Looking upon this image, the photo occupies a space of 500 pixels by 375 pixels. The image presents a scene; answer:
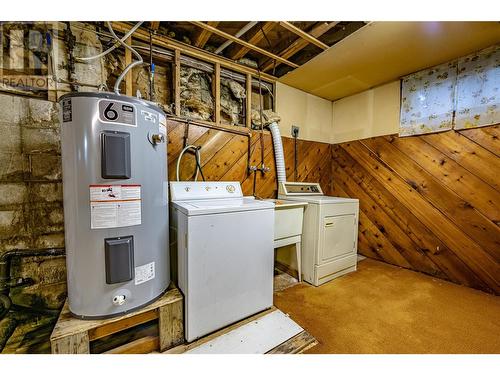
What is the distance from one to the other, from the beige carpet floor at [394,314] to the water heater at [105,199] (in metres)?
1.27

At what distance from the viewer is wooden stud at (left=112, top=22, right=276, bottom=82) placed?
174cm

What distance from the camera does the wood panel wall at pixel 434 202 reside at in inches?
76.5

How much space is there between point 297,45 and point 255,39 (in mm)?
438

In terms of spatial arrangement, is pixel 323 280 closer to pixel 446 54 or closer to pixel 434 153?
pixel 434 153

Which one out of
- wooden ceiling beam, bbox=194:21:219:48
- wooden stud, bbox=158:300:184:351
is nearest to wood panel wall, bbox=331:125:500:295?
wooden ceiling beam, bbox=194:21:219:48

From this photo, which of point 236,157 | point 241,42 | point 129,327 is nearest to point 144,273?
point 129,327

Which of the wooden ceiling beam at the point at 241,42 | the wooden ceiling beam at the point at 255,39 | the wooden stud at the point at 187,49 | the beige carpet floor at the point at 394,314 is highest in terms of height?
the wooden ceiling beam at the point at 255,39

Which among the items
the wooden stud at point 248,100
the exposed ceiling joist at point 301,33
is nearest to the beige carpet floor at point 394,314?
the wooden stud at point 248,100

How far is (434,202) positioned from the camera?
2.26 metres

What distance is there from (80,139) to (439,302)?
3.01 m

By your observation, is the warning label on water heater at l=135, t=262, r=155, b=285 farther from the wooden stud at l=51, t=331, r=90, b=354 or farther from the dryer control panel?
the dryer control panel

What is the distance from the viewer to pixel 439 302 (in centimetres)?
182

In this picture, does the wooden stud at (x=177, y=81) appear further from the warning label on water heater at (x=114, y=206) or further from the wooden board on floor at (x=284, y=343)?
the wooden board on floor at (x=284, y=343)

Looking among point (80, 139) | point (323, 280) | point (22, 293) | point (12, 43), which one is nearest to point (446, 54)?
point (323, 280)
